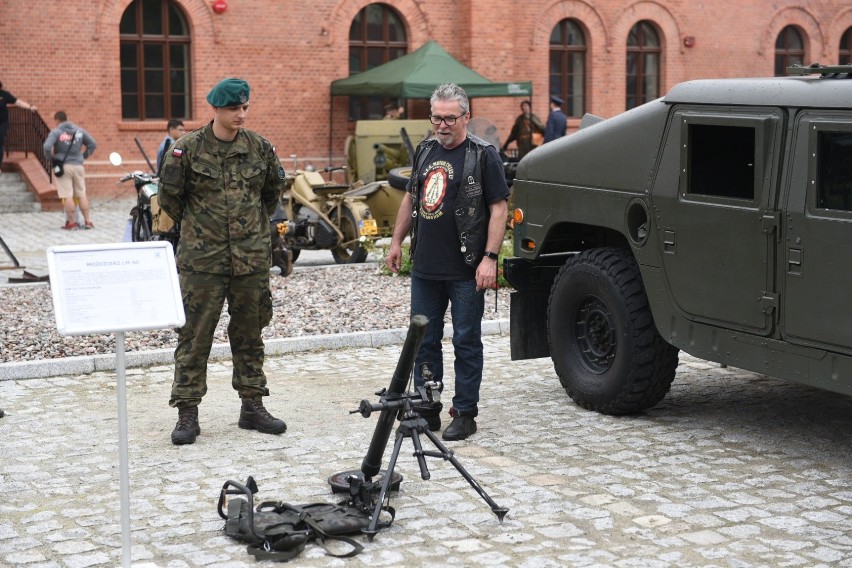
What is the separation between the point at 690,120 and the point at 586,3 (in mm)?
24152

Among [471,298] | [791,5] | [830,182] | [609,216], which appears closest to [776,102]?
[830,182]

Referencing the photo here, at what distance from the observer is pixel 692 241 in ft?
22.7

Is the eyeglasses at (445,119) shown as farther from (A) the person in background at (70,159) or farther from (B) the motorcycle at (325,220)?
(A) the person in background at (70,159)

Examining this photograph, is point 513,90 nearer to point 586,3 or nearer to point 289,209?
point 586,3

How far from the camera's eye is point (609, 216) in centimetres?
744

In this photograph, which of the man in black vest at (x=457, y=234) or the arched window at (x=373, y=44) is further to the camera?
the arched window at (x=373, y=44)

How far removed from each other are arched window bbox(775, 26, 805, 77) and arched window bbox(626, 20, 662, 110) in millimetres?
3961

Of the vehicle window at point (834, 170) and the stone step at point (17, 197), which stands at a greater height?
the vehicle window at point (834, 170)

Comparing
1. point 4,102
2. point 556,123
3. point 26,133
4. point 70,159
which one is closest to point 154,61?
point 26,133

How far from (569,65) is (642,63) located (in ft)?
7.43

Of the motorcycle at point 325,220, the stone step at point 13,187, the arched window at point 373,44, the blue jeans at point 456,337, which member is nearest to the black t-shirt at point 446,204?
the blue jeans at point 456,337

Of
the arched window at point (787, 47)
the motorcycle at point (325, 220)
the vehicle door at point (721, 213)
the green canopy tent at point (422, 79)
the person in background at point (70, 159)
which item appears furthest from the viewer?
the arched window at point (787, 47)

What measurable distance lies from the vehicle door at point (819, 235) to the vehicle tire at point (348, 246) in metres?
8.27

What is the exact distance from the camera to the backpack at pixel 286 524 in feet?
16.9
